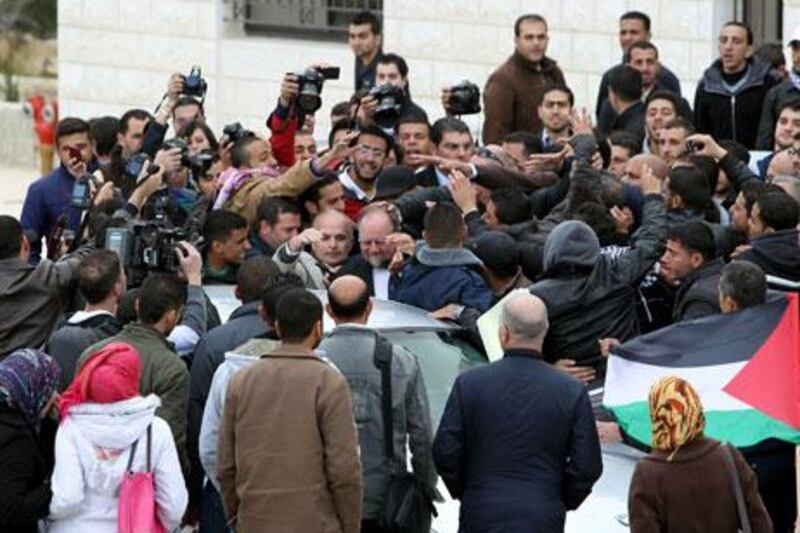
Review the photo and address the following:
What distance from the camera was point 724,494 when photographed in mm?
10930

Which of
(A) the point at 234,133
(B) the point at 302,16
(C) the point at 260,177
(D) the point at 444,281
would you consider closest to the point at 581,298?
(D) the point at 444,281

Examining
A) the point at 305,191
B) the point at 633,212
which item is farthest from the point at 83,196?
the point at 633,212

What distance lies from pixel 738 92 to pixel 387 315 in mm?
5812

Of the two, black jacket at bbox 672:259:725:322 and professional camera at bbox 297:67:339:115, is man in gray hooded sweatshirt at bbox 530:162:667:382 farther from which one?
professional camera at bbox 297:67:339:115

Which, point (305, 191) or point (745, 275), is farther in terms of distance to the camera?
point (305, 191)

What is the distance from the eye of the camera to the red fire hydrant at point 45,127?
30.0 meters

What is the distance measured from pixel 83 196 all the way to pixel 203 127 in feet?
6.25

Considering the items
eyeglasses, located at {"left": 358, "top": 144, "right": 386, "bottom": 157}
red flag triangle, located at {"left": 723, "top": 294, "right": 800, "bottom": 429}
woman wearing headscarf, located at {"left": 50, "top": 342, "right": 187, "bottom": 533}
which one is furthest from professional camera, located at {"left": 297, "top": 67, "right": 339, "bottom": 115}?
woman wearing headscarf, located at {"left": 50, "top": 342, "right": 187, "bottom": 533}

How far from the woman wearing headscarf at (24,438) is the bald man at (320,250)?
99.3 inches

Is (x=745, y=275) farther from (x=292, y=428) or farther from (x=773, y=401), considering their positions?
(x=292, y=428)

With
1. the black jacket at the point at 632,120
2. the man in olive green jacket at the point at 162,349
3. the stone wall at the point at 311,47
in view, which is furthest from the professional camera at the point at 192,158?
the stone wall at the point at 311,47

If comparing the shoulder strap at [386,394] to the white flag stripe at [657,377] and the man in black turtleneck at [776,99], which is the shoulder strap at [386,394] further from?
the man in black turtleneck at [776,99]

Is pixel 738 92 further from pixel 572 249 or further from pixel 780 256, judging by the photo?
pixel 572 249

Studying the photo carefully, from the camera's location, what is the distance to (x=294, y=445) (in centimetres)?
1132
